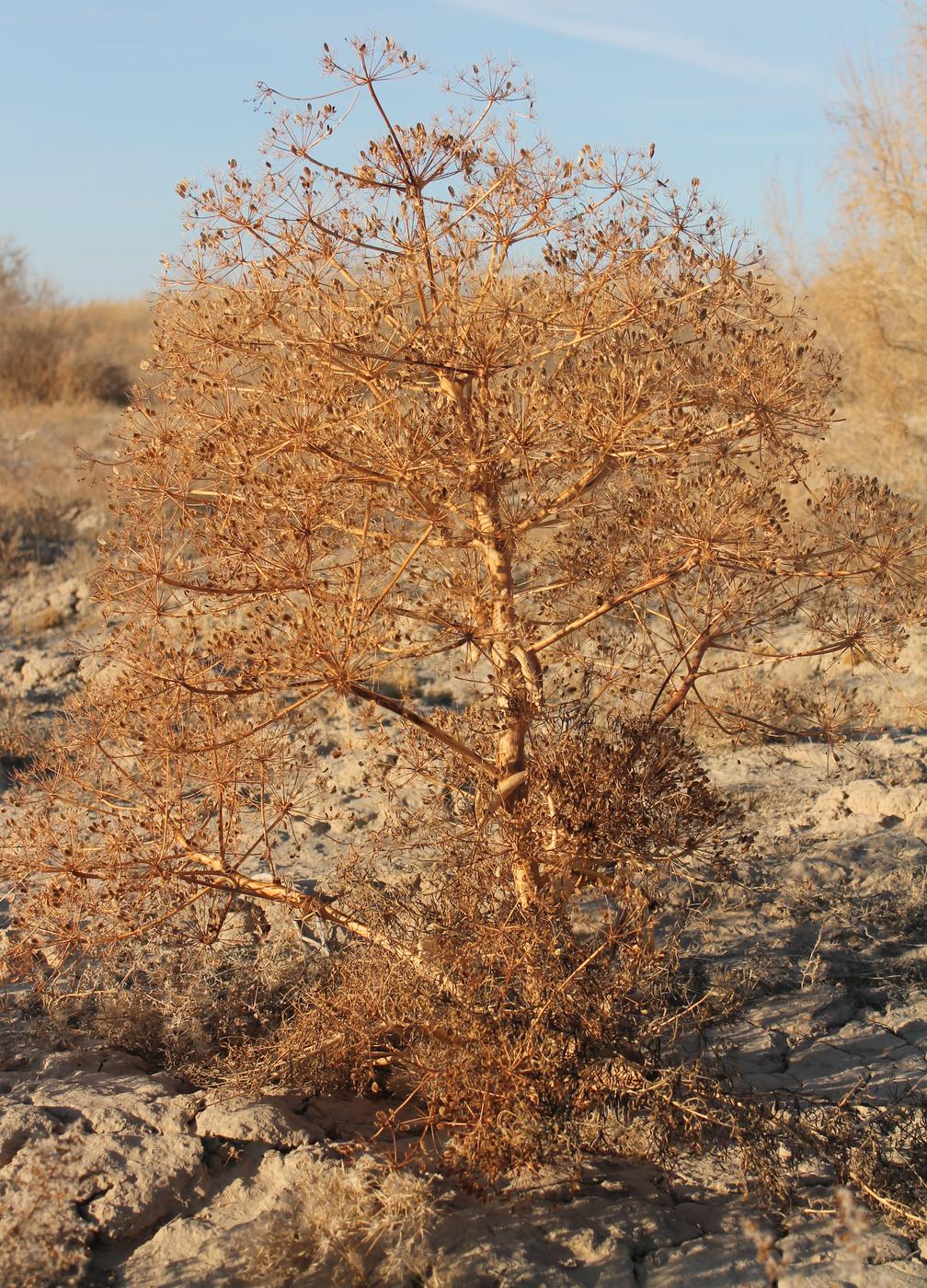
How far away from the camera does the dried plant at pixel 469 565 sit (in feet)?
11.5

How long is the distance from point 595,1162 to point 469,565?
85.7 inches

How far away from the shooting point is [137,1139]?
3.82m

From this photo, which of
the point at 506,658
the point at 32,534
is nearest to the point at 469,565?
the point at 506,658

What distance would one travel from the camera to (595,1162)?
3.89 meters

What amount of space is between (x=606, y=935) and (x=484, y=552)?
4.52 feet

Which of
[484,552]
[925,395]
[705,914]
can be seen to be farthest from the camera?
[925,395]

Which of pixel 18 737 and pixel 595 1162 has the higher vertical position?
pixel 18 737

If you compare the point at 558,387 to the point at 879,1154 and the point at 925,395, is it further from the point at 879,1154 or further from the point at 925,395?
the point at 925,395

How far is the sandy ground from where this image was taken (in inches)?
132

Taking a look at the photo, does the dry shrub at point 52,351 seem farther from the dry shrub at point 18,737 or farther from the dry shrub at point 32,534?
the dry shrub at point 18,737

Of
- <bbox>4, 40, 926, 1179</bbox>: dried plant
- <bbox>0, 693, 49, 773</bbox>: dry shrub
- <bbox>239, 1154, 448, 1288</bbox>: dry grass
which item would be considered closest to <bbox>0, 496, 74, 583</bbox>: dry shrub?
<bbox>0, 693, 49, 773</bbox>: dry shrub

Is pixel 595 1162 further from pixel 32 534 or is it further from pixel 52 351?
pixel 52 351

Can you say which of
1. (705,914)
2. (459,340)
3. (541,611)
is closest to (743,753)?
(705,914)

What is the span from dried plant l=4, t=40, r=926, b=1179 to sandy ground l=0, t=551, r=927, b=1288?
0.86 ft
